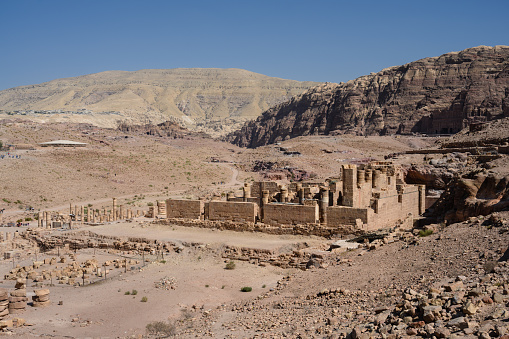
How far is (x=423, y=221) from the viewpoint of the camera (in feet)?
69.7

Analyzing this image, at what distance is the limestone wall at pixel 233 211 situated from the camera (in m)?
22.6

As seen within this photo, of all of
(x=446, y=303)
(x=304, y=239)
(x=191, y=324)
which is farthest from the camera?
(x=304, y=239)

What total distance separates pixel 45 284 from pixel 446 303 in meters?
14.0

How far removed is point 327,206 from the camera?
20.7 m

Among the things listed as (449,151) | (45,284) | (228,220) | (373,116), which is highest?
(373,116)

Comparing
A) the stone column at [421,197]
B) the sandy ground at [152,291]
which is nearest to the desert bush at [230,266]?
the sandy ground at [152,291]

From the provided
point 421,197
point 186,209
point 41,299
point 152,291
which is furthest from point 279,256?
point 421,197

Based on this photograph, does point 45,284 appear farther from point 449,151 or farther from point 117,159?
point 117,159

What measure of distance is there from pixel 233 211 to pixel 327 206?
15.2ft

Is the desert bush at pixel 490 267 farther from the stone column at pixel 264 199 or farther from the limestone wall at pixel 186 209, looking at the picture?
the limestone wall at pixel 186 209

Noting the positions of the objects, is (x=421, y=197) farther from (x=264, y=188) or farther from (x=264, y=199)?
(x=264, y=199)

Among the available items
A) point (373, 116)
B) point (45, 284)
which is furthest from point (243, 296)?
point (373, 116)

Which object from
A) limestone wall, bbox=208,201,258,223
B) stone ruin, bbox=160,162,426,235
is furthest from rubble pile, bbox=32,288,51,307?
limestone wall, bbox=208,201,258,223

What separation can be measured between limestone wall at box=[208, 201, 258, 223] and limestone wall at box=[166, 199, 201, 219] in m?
0.85
